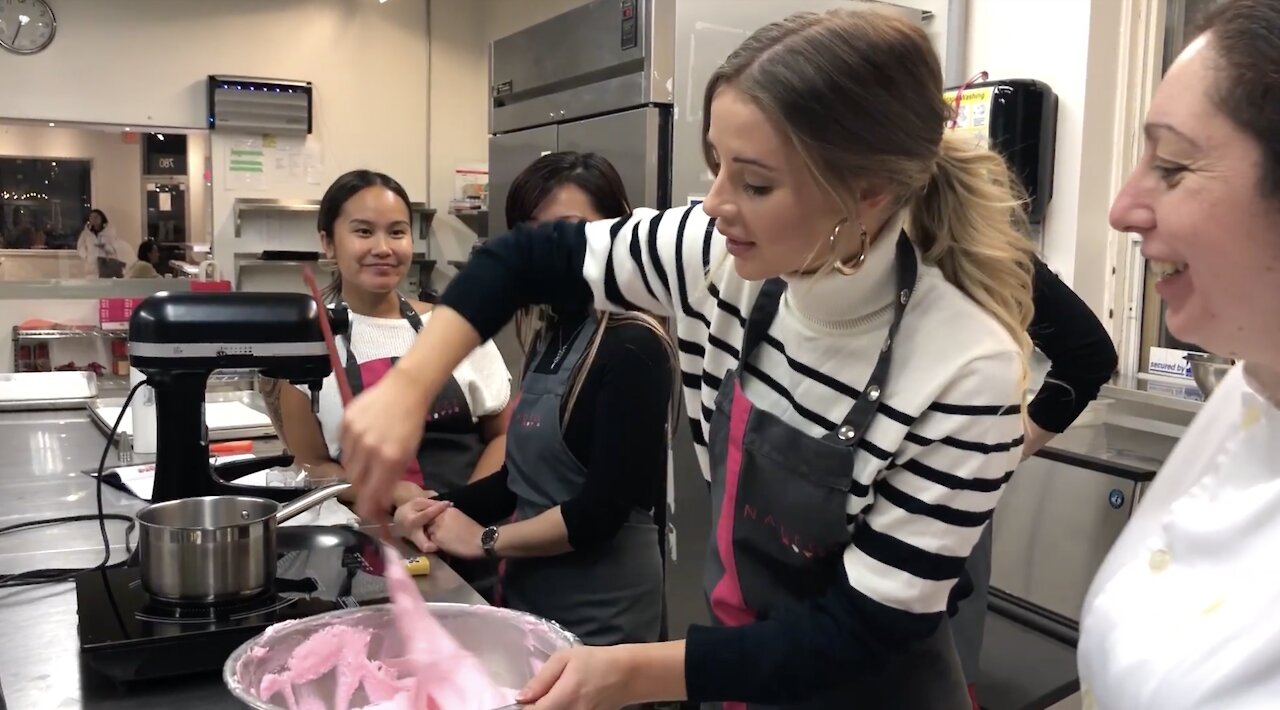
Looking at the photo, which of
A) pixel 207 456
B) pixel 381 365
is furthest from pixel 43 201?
pixel 207 456

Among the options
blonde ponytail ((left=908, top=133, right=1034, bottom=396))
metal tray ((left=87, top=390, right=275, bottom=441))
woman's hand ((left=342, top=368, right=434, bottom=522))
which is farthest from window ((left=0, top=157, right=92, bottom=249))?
blonde ponytail ((left=908, top=133, right=1034, bottom=396))

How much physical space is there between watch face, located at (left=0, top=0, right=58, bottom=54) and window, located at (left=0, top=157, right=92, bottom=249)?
698 mm

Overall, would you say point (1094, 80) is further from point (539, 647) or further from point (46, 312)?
point (46, 312)

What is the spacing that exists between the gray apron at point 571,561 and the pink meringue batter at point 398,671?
0.63 meters

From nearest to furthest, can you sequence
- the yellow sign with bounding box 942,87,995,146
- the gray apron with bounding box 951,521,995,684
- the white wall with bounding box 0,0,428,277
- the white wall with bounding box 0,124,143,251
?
the gray apron with bounding box 951,521,995,684 < the yellow sign with bounding box 942,87,995,146 < the white wall with bounding box 0,0,428,277 < the white wall with bounding box 0,124,143,251

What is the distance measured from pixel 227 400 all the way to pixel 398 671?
5.93ft

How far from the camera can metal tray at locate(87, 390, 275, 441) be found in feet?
7.06

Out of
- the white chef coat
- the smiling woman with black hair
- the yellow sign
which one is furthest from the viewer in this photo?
the yellow sign

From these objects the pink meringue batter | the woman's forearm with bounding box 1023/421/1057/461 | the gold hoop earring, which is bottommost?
the pink meringue batter

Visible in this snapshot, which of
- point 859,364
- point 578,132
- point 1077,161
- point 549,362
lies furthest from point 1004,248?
point 578,132

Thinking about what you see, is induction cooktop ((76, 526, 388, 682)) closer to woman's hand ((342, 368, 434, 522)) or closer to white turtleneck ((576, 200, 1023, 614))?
woman's hand ((342, 368, 434, 522))

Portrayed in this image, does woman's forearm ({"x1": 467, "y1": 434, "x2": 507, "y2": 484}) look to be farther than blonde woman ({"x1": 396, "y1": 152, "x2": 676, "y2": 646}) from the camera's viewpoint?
Yes

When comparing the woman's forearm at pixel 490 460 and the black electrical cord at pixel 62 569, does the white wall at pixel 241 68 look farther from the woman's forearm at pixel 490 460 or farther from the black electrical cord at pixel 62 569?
the black electrical cord at pixel 62 569

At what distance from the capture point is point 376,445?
0.86 m
